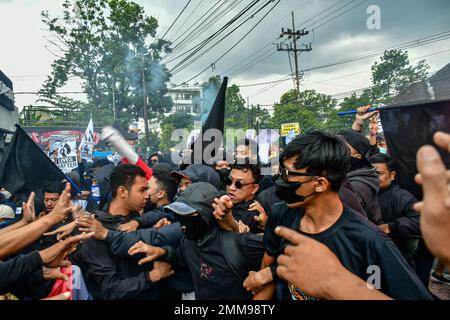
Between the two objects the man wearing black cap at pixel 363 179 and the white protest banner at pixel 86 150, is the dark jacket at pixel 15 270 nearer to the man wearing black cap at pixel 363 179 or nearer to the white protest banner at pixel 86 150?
the man wearing black cap at pixel 363 179

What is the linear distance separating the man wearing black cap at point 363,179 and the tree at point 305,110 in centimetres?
3166

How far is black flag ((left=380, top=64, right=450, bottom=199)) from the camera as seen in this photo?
280 cm

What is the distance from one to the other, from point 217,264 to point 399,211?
245cm

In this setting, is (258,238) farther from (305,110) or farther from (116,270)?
(305,110)

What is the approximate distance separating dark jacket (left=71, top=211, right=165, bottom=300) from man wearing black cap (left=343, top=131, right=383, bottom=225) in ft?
6.70

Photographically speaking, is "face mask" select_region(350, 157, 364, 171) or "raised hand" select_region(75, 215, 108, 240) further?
"face mask" select_region(350, 157, 364, 171)

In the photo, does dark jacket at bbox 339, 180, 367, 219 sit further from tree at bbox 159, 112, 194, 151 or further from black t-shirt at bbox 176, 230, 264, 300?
tree at bbox 159, 112, 194, 151

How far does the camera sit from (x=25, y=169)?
368 centimetres

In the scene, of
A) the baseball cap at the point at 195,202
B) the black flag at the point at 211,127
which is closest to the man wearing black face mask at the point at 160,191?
the black flag at the point at 211,127

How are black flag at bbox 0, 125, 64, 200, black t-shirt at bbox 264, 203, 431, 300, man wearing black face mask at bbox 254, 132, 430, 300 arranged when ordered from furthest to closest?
black flag at bbox 0, 125, 64, 200, man wearing black face mask at bbox 254, 132, 430, 300, black t-shirt at bbox 264, 203, 431, 300

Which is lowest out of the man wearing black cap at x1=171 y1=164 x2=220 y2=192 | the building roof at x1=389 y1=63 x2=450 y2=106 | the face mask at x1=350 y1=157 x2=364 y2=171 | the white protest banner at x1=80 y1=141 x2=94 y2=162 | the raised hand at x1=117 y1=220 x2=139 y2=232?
the raised hand at x1=117 y1=220 x2=139 y2=232

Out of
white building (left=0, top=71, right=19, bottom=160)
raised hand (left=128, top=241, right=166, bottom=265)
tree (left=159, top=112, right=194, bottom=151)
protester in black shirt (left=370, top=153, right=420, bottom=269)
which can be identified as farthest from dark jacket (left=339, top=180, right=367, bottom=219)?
tree (left=159, top=112, right=194, bottom=151)

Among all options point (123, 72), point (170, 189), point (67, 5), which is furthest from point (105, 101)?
point (170, 189)

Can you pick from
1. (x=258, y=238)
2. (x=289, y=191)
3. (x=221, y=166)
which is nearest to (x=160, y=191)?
(x=221, y=166)
